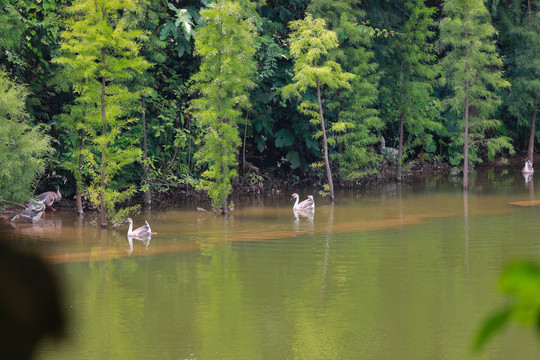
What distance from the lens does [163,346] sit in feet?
32.2

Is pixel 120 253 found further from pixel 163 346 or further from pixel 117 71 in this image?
pixel 163 346

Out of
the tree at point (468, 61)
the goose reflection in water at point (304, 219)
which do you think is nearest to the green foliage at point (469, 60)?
the tree at point (468, 61)

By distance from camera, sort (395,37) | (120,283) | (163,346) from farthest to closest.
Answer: (395,37) < (120,283) < (163,346)

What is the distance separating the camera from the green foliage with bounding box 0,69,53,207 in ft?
56.4

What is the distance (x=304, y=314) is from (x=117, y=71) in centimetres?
965

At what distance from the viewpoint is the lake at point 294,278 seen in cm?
985

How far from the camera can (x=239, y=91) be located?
67.1 ft

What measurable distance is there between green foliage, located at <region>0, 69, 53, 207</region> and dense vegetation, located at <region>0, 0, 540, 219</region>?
1.9 inches

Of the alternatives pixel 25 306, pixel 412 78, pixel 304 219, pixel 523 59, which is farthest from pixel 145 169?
pixel 25 306

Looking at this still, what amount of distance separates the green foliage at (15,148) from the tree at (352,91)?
10.6 meters

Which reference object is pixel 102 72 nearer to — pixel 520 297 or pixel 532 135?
pixel 520 297

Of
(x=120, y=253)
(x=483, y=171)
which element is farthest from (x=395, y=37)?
(x=120, y=253)

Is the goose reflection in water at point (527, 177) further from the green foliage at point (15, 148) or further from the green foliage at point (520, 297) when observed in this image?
the green foliage at point (520, 297)

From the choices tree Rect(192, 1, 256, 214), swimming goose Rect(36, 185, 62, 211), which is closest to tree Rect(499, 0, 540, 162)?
tree Rect(192, 1, 256, 214)
